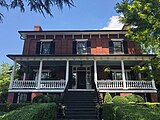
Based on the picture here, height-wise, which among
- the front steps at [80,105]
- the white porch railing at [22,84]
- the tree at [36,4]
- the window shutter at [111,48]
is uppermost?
the window shutter at [111,48]

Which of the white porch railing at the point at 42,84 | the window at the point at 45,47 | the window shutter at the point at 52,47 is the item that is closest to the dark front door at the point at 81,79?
the white porch railing at the point at 42,84

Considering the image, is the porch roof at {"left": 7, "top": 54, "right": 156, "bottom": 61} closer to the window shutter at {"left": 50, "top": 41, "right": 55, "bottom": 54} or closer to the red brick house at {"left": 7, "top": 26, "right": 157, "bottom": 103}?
the red brick house at {"left": 7, "top": 26, "right": 157, "bottom": 103}

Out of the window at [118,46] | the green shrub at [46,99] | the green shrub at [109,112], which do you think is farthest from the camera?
the window at [118,46]

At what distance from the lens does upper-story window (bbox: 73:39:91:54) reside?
18016 mm

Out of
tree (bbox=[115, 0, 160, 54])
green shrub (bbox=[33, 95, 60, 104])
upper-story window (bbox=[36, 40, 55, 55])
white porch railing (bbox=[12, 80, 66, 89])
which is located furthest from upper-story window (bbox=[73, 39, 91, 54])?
green shrub (bbox=[33, 95, 60, 104])

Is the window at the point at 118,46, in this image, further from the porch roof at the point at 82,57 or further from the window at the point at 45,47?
the window at the point at 45,47

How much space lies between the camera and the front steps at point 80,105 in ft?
33.1

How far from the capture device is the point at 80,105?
11.7m

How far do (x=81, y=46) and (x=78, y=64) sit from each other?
2.60 metres

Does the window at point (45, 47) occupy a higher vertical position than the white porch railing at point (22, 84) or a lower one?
higher

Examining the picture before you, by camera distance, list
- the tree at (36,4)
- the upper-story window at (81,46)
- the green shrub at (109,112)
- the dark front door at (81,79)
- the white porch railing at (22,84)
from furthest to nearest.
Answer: the upper-story window at (81,46) → the dark front door at (81,79) → the white porch railing at (22,84) → the green shrub at (109,112) → the tree at (36,4)

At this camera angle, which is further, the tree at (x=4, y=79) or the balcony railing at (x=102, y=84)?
the tree at (x=4, y=79)

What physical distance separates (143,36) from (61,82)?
850 centimetres

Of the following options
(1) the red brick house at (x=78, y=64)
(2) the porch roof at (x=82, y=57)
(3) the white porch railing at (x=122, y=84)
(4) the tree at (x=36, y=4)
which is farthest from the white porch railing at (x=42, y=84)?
(4) the tree at (x=36, y=4)
